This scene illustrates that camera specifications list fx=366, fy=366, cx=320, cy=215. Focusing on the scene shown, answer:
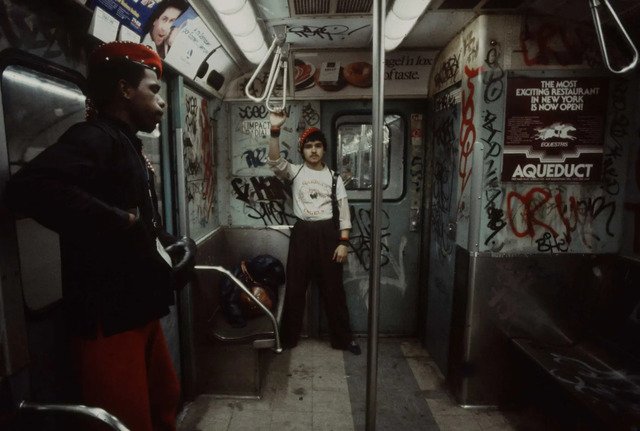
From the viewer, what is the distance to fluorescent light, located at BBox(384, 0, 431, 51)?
97.9 inches

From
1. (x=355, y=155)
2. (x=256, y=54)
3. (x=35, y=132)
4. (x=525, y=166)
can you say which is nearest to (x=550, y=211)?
(x=525, y=166)

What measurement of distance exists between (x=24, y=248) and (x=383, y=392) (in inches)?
112

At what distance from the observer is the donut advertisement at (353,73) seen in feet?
12.4

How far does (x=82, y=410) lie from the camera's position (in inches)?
42.6

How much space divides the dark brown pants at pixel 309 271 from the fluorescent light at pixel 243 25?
164 cm

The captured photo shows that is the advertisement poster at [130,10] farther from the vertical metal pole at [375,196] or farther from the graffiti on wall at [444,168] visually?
the graffiti on wall at [444,168]

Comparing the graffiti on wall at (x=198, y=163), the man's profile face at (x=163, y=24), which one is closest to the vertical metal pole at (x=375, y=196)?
the man's profile face at (x=163, y=24)

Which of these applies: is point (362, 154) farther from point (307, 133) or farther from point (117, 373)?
point (117, 373)

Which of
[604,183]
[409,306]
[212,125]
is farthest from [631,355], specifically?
[212,125]

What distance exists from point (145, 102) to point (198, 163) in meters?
1.80

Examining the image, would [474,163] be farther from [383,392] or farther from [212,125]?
[212,125]

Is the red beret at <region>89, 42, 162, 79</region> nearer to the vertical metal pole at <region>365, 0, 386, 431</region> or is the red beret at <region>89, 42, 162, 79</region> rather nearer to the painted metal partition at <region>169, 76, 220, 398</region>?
the vertical metal pole at <region>365, 0, 386, 431</region>

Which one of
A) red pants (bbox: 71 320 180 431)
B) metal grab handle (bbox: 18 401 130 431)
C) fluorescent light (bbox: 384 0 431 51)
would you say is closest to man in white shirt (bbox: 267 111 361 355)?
fluorescent light (bbox: 384 0 431 51)

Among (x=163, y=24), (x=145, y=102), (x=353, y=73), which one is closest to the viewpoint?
(x=145, y=102)
